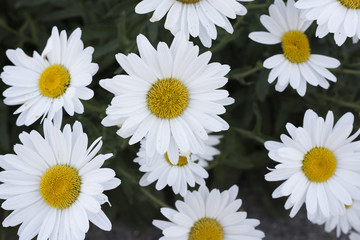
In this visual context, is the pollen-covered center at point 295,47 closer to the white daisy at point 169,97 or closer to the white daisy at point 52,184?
the white daisy at point 169,97

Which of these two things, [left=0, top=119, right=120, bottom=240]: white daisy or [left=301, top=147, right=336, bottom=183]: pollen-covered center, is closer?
[left=0, top=119, right=120, bottom=240]: white daisy

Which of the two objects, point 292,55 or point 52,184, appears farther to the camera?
point 292,55

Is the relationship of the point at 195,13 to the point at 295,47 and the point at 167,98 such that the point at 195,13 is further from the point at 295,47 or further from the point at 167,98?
the point at 295,47

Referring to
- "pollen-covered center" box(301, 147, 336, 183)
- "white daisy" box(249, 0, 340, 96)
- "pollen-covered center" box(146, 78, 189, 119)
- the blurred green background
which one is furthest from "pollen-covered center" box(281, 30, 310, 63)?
"pollen-covered center" box(146, 78, 189, 119)

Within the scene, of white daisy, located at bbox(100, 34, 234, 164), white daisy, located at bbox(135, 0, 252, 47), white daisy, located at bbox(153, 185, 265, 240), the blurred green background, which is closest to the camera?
white daisy, located at bbox(100, 34, 234, 164)

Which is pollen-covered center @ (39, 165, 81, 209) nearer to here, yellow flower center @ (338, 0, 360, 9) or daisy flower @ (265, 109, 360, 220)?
daisy flower @ (265, 109, 360, 220)

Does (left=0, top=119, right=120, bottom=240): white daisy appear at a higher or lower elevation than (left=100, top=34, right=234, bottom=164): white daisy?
lower

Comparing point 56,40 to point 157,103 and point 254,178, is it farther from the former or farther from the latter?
point 254,178

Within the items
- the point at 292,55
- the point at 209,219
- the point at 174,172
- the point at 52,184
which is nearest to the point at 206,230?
the point at 209,219

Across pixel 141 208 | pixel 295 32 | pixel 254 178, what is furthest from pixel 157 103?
pixel 254 178
